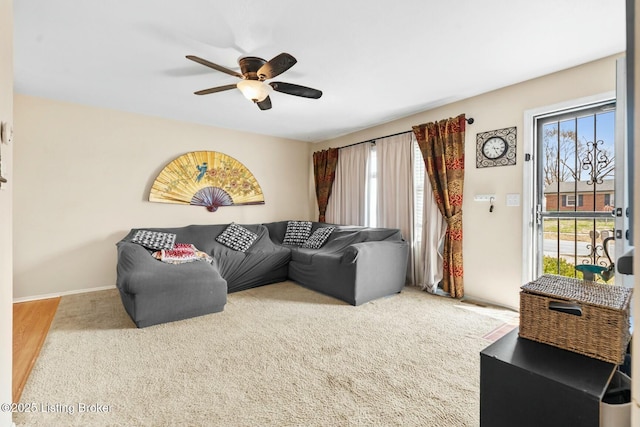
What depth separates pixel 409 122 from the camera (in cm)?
420

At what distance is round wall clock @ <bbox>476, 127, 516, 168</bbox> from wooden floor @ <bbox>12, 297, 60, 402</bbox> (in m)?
4.23

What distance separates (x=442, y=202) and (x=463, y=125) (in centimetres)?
92

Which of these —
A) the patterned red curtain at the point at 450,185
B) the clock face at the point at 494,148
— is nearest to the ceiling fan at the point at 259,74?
the patterned red curtain at the point at 450,185

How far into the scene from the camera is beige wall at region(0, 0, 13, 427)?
1196mm

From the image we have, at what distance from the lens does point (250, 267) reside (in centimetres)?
399

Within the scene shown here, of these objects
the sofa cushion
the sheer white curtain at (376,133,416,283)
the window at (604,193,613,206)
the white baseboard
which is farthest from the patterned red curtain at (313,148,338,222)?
the window at (604,193,613,206)

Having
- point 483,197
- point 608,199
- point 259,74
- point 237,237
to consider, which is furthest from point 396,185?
point 259,74

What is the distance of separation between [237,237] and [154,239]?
42.2 inches

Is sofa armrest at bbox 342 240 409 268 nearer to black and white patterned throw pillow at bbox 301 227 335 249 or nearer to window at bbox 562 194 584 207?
black and white patterned throw pillow at bbox 301 227 335 249

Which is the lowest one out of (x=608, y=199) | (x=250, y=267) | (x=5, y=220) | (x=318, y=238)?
(x=250, y=267)

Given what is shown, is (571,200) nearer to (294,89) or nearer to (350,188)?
(294,89)

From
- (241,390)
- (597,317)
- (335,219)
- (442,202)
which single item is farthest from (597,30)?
(335,219)

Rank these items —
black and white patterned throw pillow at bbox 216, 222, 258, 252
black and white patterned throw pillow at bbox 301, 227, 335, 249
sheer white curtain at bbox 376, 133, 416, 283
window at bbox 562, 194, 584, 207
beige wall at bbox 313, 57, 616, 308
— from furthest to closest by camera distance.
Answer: black and white patterned throw pillow at bbox 301, 227, 335, 249, black and white patterned throw pillow at bbox 216, 222, 258, 252, sheer white curtain at bbox 376, 133, 416, 283, beige wall at bbox 313, 57, 616, 308, window at bbox 562, 194, 584, 207

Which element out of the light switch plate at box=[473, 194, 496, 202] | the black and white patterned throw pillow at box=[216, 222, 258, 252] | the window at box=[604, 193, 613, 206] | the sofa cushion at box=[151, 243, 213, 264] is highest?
the light switch plate at box=[473, 194, 496, 202]
